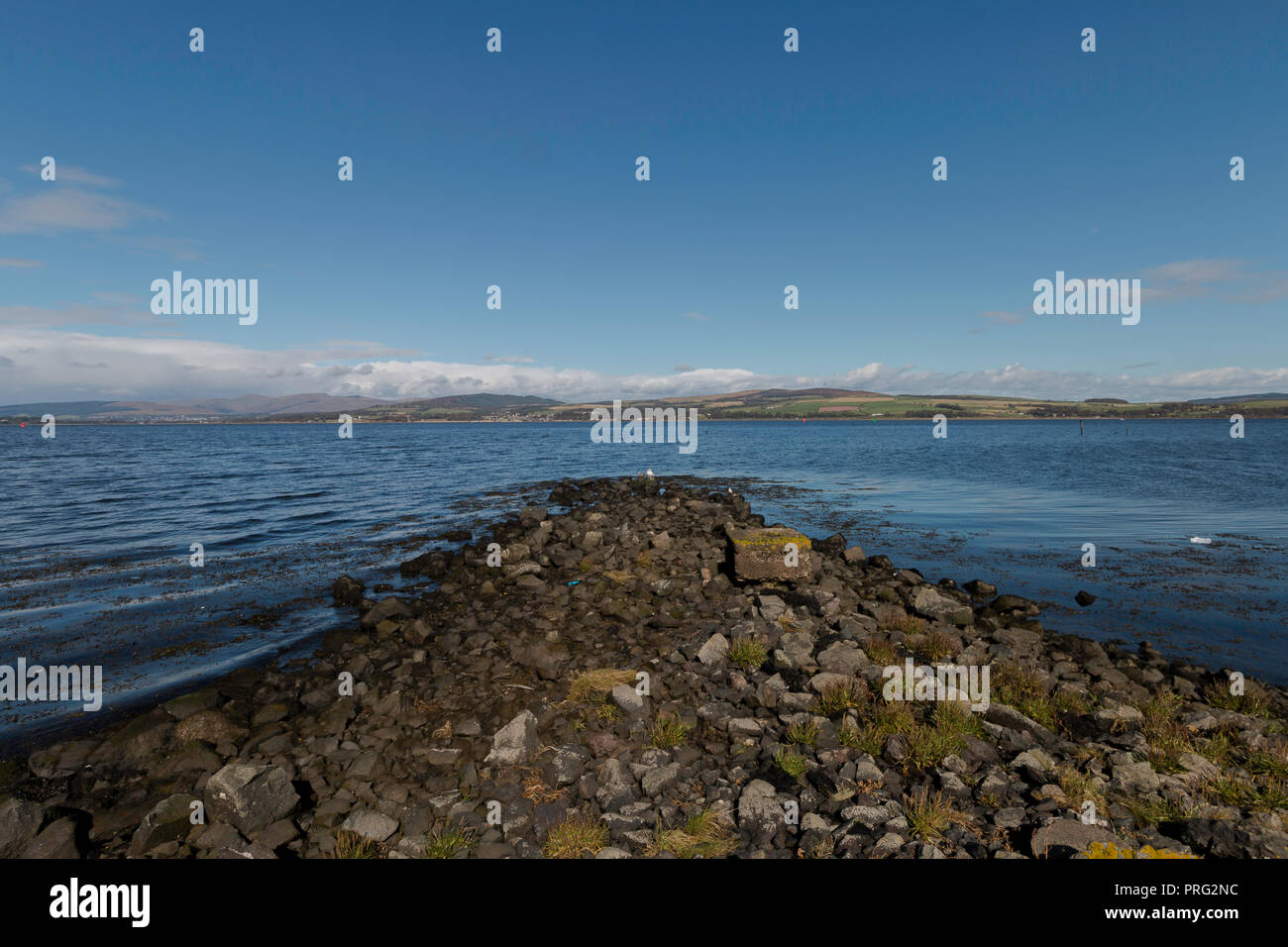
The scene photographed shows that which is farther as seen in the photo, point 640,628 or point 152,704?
point 640,628

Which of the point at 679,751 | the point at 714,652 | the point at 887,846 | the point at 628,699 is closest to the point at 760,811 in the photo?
the point at 887,846

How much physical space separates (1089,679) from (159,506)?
146 feet

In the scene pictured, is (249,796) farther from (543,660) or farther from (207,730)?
(543,660)

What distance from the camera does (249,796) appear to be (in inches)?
264

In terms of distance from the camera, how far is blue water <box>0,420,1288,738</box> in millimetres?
13898

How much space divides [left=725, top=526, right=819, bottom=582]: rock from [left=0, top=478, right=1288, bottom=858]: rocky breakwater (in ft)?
4.35

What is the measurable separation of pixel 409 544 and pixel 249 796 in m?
19.0

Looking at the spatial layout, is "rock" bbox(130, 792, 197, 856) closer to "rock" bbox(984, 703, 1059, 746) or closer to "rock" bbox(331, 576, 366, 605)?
"rock" bbox(331, 576, 366, 605)

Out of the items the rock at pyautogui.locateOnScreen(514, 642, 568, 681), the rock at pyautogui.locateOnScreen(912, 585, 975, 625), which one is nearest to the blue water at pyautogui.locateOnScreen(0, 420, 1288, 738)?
the rock at pyautogui.locateOnScreen(912, 585, 975, 625)

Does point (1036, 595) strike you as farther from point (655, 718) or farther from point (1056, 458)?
point (1056, 458)

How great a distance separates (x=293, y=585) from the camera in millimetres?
18203

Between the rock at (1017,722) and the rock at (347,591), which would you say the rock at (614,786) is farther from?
the rock at (347,591)
